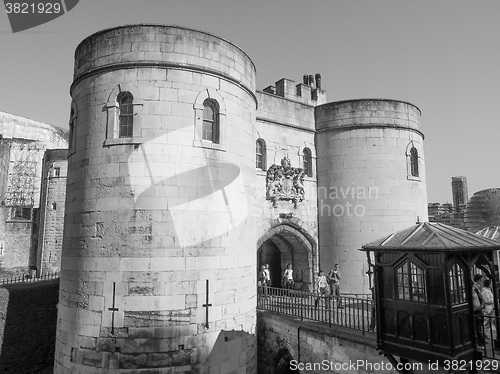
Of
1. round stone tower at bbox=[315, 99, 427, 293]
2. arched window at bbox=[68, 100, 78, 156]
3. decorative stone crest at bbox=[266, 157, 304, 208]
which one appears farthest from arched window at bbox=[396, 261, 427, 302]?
arched window at bbox=[68, 100, 78, 156]

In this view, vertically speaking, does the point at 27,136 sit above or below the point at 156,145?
above

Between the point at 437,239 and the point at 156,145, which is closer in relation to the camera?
A: the point at 437,239

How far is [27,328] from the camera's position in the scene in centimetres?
1609

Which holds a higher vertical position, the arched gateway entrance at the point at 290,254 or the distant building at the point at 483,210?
the distant building at the point at 483,210

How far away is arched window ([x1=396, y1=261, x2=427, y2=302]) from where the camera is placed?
7.37m

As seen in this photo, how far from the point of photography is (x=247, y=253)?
480 inches

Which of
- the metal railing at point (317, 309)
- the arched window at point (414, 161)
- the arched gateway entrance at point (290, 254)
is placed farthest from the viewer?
the arched window at point (414, 161)

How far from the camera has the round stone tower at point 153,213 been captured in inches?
390

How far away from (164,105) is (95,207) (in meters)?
3.64

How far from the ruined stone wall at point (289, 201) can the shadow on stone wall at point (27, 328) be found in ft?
34.6

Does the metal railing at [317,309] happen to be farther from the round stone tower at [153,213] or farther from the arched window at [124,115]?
the arched window at [124,115]

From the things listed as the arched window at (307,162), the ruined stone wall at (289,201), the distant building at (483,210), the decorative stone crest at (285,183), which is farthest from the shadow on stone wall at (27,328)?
the distant building at (483,210)

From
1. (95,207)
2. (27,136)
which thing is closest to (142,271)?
(95,207)

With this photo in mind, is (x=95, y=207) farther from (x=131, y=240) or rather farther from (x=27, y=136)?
(x=27, y=136)
